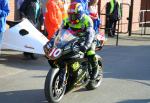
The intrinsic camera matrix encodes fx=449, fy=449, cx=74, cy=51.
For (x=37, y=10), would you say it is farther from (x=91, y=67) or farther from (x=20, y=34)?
(x=91, y=67)

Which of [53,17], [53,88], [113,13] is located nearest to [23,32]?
[53,17]

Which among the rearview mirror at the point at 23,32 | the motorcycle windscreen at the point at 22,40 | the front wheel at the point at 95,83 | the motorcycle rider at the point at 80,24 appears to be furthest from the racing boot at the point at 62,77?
the rearview mirror at the point at 23,32

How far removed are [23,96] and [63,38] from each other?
4.08 ft

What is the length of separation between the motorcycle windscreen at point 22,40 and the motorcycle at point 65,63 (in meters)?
2.99

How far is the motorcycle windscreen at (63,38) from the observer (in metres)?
6.93

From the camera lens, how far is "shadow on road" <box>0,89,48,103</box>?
23.6 ft

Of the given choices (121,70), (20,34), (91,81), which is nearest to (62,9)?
(20,34)

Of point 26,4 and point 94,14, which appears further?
point 94,14

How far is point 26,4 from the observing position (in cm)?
1180

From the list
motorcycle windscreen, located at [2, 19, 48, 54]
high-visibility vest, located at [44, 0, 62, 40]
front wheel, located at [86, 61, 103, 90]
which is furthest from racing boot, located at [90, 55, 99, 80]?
high-visibility vest, located at [44, 0, 62, 40]

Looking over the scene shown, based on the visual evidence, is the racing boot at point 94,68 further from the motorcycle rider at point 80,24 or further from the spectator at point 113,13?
the spectator at point 113,13

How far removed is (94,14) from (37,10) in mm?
1725

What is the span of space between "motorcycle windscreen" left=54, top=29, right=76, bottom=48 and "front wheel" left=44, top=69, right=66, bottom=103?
1.34ft

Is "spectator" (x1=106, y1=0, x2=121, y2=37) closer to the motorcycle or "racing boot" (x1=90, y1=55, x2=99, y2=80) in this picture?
"racing boot" (x1=90, y1=55, x2=99, y2=80)
